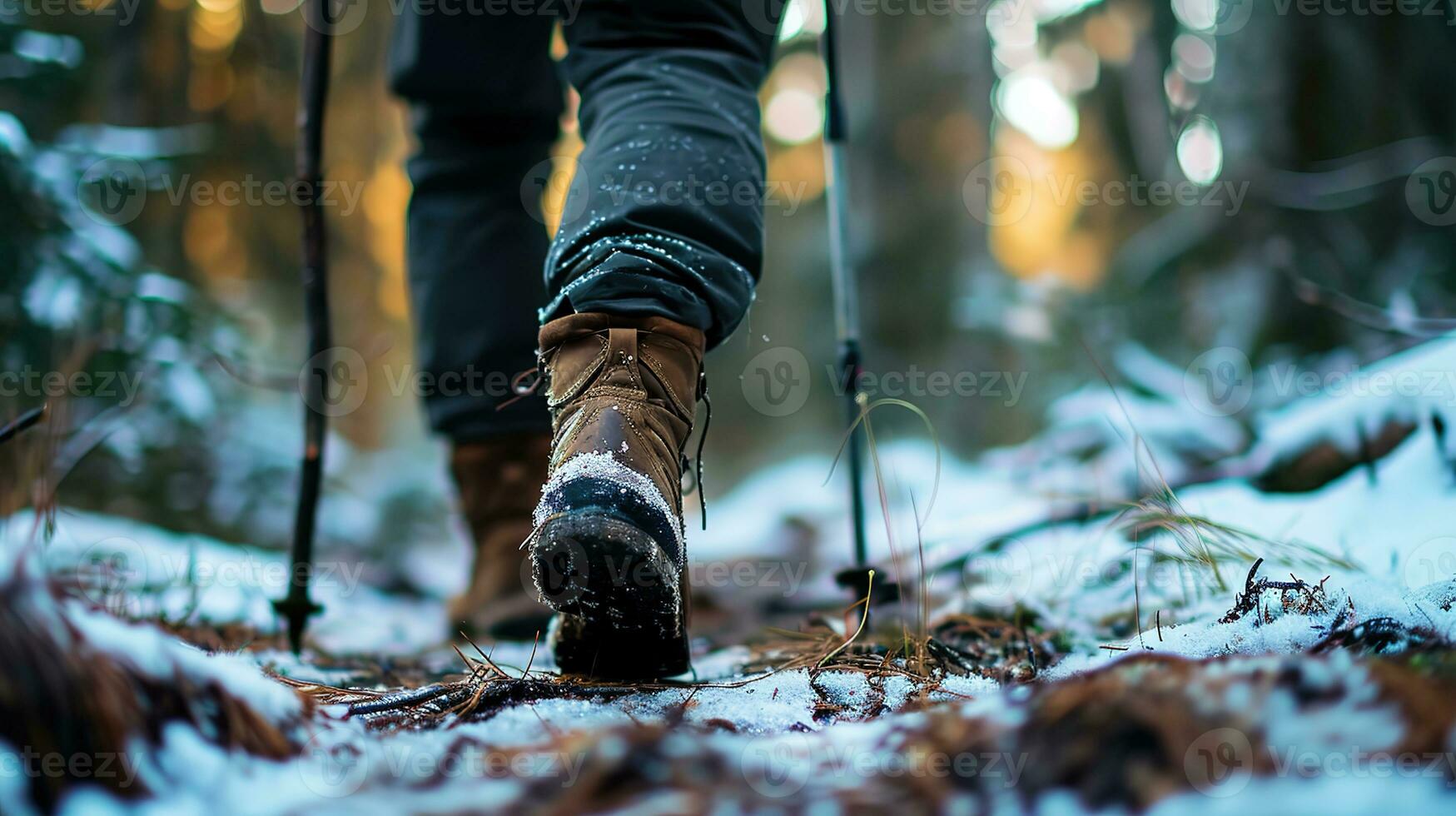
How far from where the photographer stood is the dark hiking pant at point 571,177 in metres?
0.98

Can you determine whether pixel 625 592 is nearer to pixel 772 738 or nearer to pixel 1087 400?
pixel 772 738

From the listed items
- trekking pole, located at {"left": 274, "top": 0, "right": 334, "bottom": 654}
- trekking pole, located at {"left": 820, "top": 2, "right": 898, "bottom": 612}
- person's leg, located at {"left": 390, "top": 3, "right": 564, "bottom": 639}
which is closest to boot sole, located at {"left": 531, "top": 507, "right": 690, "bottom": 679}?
trekking pole, located at {"left": 820, "top": 2, "right": 898, "bottom": 612}

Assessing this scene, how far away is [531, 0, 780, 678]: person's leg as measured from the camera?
0.85 metres

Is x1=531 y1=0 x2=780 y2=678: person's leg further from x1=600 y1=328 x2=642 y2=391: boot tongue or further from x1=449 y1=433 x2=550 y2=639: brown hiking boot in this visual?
x1=449 y1=433 x2=550 y2=639: brown hiking boot

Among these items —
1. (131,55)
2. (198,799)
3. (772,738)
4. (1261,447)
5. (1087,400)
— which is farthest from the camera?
(131,55)

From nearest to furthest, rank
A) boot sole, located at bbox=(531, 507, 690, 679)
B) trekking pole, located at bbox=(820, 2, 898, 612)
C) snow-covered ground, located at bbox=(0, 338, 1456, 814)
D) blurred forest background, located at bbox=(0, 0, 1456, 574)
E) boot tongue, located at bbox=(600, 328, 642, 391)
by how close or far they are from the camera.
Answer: snow-covered ground, located at bbox=(0, 338, 1456, 814) → boot sole, located at bbox=(531, 507, 690, 679) → boot tongue, located at bbox=(600, 328, 642, 391) → trekking pole, located at bbox=(820, 2, 898, 612) → blurred forest background, located at bbox=(0, 0, 1456, 574)

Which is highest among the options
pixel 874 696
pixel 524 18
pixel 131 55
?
pixel 131 55

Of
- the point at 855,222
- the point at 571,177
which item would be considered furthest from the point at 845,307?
the point at 855,222

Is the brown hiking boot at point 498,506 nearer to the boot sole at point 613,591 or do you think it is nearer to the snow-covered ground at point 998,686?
the snow-covered ground at point 998,686

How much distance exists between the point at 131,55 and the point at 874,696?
4.74 m

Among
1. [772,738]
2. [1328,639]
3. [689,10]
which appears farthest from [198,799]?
[689,10]

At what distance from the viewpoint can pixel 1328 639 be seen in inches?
25.5

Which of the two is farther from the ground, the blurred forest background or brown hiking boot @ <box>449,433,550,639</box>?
the blurred forest background

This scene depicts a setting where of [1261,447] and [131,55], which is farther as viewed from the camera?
[131,55]
